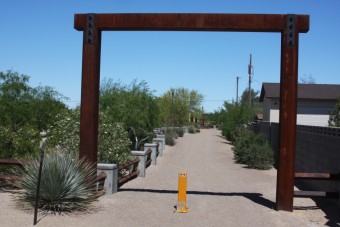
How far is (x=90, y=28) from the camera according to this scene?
10703mm

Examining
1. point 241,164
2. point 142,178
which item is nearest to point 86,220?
point 142,178

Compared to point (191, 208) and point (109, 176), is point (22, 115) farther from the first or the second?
point (191, 208)

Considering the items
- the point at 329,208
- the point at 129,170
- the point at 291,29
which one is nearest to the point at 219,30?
the point at 291,29

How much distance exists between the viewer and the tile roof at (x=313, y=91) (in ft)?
131

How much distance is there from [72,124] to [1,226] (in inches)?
296

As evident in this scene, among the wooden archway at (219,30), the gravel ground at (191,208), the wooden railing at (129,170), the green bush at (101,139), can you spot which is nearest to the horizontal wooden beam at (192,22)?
the wooden archway at (219,30)

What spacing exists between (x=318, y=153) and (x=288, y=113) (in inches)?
158

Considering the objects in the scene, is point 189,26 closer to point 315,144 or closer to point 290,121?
point 290,121

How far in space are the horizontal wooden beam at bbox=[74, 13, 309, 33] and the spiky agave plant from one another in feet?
10.6

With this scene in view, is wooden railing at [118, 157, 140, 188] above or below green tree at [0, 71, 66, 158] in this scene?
below

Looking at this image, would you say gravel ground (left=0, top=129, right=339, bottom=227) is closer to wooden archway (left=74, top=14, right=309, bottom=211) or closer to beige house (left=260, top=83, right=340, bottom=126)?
wooden archway (left=74, top=14, right=309, bottom=211)

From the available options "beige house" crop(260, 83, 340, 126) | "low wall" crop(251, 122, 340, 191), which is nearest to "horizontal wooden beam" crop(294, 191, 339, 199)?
"low wall" crop(251, 122, 340, 191)

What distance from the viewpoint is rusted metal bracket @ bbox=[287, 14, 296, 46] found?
10.0m

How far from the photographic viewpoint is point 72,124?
49.7 feet
